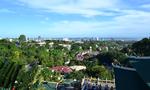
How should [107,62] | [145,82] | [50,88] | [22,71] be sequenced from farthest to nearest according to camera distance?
1. [107,62]
2. [50,88]
3. [22,71]
4. [145,82]

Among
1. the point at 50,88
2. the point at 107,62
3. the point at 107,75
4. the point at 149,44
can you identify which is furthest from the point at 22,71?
the point at 107,62

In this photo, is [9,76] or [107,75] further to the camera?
[107,75]

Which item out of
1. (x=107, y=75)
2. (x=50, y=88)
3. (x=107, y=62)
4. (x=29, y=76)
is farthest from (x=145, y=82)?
(x=107, y=62)

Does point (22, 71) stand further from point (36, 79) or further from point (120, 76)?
point (120, 76)

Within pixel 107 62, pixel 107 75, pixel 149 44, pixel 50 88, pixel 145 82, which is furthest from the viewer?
pixel 107 62

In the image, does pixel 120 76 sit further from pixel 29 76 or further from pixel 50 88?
pixel 50 88

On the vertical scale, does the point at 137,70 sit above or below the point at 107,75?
above
